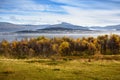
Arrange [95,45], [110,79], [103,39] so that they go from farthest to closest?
[103,39] → [95,45] → [110,79]

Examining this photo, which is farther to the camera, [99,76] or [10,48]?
[10,48]

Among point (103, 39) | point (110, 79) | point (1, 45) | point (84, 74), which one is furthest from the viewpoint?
point (1, 45)

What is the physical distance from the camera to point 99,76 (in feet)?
86.2

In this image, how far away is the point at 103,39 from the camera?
163250 mm

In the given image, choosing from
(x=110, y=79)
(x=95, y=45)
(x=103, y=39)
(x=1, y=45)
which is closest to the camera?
(x=110, y=79)

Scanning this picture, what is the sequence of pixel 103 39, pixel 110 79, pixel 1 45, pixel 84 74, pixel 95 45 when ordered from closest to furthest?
pixel 110 79
pixel 84 74
pixel 95 45
pixel 103 39
pixel 1 45

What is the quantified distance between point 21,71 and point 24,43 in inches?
5486

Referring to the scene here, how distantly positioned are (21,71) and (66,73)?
505 cm

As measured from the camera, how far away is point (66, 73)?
28.1m

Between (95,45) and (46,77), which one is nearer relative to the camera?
(46,77)

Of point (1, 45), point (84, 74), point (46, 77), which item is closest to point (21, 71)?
point (46, 77)

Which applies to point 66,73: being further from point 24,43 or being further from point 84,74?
point 24,43

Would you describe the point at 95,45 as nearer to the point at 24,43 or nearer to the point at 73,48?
the point at 73,48

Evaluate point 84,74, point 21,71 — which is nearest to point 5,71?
point 21,71
